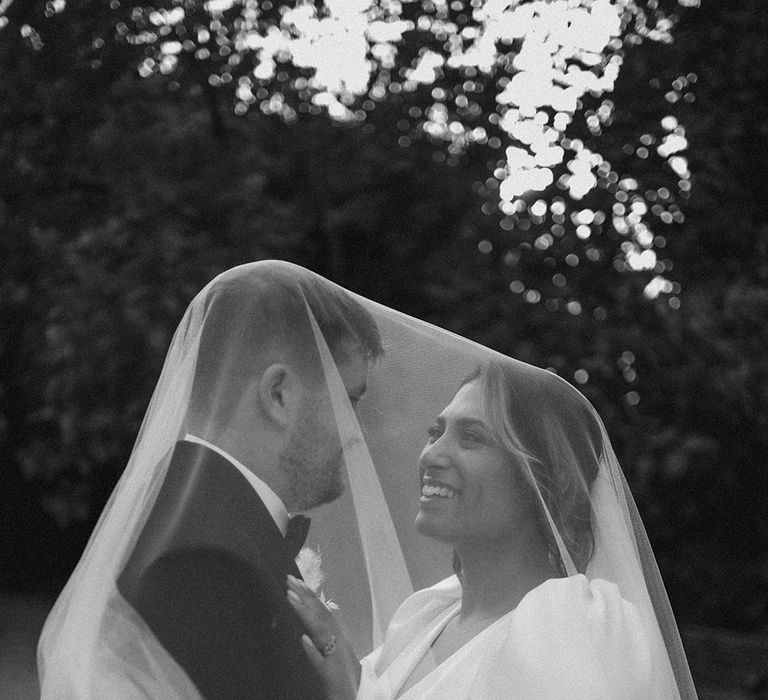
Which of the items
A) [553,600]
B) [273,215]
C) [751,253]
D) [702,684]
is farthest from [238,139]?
[553,600]

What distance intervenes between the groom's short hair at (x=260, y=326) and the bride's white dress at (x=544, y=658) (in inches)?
25.5

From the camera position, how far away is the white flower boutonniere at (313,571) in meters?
2.23

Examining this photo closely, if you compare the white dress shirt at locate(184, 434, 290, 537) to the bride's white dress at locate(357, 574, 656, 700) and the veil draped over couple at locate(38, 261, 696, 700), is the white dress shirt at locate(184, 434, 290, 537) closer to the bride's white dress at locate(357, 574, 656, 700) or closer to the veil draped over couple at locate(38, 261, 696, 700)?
the veil draped over couple at locate(38, 261, 696, 700)

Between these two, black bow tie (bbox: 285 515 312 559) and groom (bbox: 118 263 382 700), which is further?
black bow tie (bbox: 285 515 312 559)

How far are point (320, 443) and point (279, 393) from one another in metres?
0.14

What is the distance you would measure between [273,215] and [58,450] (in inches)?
93.7

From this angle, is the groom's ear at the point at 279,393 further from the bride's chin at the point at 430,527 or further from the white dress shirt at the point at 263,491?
the bride's chin at the point at 430,527

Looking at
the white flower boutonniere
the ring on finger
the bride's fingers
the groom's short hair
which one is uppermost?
the groom's short hair

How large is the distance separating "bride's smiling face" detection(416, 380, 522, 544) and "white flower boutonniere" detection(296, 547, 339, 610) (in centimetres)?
25

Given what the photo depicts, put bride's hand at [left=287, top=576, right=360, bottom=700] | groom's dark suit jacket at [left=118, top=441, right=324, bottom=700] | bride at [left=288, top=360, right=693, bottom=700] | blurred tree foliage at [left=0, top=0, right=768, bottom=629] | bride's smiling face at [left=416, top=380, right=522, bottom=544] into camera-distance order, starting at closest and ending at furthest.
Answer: groom's dark suit jacket at [left=118, top=441, right=324, bottom=700], bride's hand at [left=287, top=576, right=360, bottom=700], bride at [left=288, top=360, right=693, bottom=700], bride's smiling face at [left=416, top=380, right=522, bottom=544], blurred tree foliage at [left=0, top=0, right=768, bottom=629]

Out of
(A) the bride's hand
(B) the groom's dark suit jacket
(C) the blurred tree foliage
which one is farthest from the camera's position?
(C) the blurred tree foliage

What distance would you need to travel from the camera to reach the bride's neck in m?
2.37

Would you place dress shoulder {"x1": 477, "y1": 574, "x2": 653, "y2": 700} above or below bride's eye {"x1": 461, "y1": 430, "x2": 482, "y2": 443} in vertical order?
below

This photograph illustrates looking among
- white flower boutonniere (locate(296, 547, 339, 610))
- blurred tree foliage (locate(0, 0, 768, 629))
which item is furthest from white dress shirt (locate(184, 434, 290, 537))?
blurred tree foliage (locate(0, 0, 768, 629))
